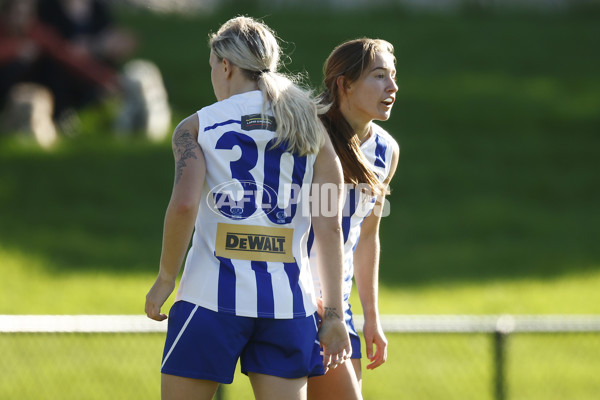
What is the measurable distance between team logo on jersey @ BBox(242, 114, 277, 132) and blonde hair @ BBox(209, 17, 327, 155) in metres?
0.02

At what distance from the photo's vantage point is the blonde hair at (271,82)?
2.93 meters

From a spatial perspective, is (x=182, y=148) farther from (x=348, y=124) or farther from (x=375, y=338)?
(x=375, y=338)

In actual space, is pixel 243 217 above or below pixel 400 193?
above

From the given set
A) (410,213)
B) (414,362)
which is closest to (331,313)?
(414,362)

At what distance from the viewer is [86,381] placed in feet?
19.1

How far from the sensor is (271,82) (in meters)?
2.97

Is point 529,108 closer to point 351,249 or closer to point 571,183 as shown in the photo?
point 571,183

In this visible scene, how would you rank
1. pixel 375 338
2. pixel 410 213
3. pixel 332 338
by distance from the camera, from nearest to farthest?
1. pixel 332 338
2. pixel 375 338
3. pixel 410 213

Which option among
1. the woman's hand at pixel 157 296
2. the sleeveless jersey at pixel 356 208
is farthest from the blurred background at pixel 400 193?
the woman's hand at pixel 157 296

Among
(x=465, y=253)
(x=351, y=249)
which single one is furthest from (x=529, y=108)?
(x=351, y=249)

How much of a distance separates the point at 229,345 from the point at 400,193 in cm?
956

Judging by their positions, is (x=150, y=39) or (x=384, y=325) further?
(x=150, y=39)

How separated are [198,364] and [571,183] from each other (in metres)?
11.1

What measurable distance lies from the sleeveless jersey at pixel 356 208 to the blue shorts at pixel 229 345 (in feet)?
1.19
